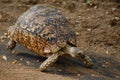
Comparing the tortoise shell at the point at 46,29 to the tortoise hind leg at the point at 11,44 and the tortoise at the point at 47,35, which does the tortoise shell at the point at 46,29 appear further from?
the tortoise hind leg at the point at 11,44

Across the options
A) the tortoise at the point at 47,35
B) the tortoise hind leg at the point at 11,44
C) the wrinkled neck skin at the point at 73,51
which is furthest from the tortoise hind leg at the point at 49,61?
the tortoise hind leg at the point at 11,44

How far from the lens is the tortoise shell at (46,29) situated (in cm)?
579

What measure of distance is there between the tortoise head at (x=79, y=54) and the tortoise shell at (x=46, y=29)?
0.35 feet

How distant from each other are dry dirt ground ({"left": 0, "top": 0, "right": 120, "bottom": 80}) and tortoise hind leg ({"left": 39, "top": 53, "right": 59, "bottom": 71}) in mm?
86

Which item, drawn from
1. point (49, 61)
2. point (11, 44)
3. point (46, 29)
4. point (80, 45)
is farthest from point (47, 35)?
point (80, 45)

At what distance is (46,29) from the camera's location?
5828 millimetres

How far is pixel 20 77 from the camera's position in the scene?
5316 millimetres

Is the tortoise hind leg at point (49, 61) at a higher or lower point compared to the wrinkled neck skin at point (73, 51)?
lower

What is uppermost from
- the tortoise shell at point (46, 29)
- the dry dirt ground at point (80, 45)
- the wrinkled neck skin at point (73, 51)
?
the tortoise shell at point (46, 29)

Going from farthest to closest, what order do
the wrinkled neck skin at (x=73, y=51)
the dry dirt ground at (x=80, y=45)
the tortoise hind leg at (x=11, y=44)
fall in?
the tortoise hind leg at (x=11, y=44) < the wrinkled neck skin at (x=73, y=51) < the dry dirt ground at (x=80, y=45)

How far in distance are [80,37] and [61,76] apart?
184cm

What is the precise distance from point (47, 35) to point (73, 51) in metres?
0.45

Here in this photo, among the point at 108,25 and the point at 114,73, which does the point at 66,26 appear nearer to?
the point at 114,73

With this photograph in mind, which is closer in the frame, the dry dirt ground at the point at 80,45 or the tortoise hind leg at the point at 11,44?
the dry dirt ground at the point at 80,45
